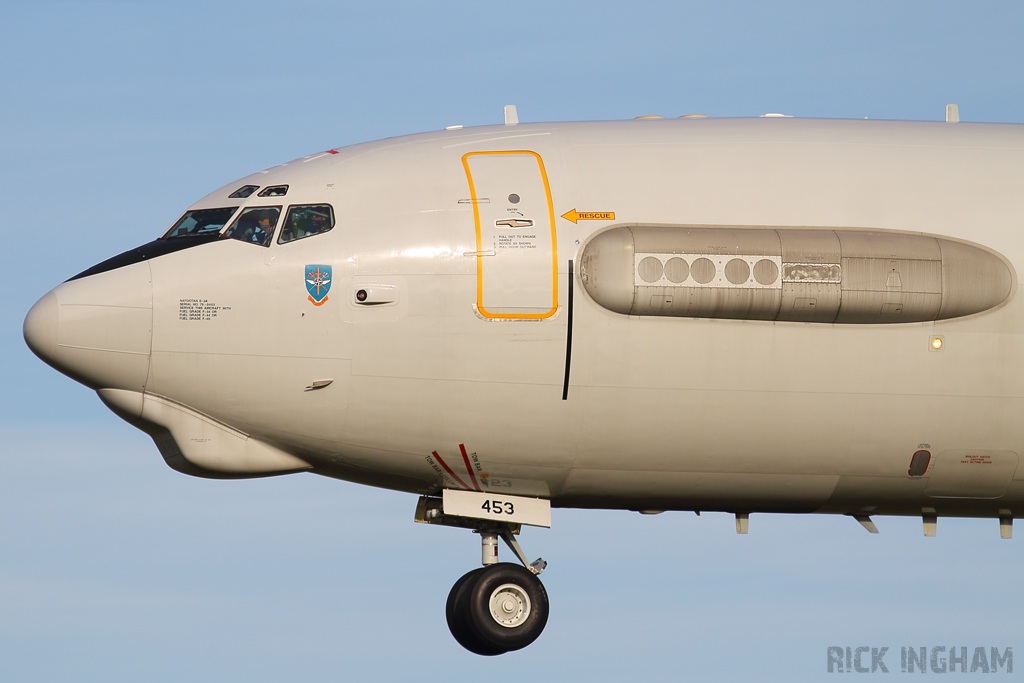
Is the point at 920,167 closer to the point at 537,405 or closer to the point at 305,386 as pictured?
the point at 537,405

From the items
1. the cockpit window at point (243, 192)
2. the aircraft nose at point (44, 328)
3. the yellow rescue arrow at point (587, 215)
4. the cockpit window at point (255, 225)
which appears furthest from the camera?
the cockpit window at point (243, 192)

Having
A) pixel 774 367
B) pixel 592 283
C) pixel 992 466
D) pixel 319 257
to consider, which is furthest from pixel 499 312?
pixel 992 466

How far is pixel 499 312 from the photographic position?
2047 centimetres

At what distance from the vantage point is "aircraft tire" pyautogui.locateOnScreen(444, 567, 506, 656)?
21688mm

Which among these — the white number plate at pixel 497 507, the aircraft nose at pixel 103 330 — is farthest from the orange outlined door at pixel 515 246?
the aircraft nose at pixel 103 330

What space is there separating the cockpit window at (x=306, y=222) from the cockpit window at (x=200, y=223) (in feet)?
3.29

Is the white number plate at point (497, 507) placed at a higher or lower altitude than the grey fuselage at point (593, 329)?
lower

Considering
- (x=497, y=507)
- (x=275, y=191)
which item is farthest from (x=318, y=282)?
(x=497, y=507)

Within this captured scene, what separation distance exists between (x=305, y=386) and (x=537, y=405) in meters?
3.25

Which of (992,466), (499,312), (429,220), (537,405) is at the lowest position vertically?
(992,466)

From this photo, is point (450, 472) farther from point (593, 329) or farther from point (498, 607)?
point (593, 329)

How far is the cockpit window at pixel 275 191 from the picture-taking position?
21578 millimetres

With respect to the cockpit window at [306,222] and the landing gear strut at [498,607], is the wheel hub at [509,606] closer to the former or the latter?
the landing gear strut at [498,607]

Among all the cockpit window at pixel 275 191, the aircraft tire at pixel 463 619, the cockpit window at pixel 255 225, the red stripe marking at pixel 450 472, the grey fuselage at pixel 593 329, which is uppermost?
the cockpit window at pixel 275 191
